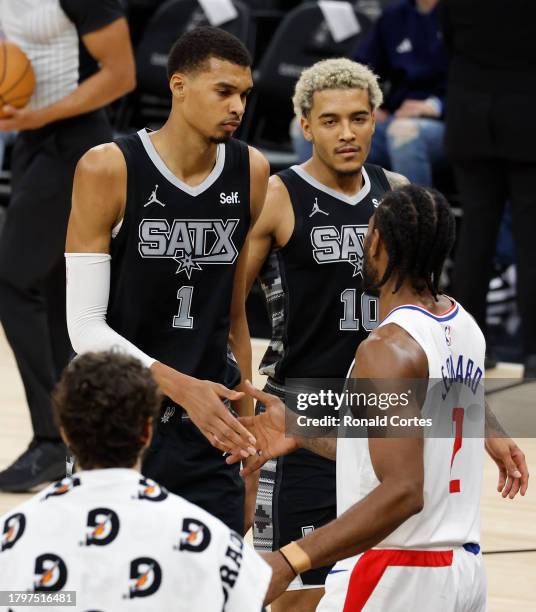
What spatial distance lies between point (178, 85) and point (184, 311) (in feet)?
1.87

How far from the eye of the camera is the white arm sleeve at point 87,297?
343 centimetres

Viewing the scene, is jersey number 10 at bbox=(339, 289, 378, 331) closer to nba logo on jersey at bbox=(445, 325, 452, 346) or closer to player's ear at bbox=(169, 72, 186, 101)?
player's ear at bbox=(169, 72, 186, 101)

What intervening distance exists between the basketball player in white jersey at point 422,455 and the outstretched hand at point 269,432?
0.16 meters

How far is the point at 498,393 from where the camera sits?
6.57m

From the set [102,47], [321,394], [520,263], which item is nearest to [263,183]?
[321,394]

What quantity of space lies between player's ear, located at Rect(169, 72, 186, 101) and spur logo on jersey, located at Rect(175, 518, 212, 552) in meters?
1.59

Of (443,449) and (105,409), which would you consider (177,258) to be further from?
(105,409)

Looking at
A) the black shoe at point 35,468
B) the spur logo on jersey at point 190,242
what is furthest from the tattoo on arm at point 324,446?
the black shoe at point 35,468

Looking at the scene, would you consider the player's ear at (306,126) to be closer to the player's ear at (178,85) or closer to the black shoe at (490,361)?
the player's ear at (178,85)

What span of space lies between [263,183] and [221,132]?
10.4 inches

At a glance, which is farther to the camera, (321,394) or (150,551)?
(321,394)

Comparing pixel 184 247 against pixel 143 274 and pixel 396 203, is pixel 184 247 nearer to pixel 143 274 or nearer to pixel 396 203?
pixel 143 274

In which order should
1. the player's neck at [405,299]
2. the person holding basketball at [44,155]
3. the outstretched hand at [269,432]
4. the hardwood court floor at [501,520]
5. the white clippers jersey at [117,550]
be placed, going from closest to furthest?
1. the white clippers jersey at [117,550]
2. the player's neck at [405,299]
3. the outstretched hand at [269,432]
4. the hardwood court floor at [501,520]
5. the person holding basketball at [44,155]

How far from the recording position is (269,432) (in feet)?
10.3
